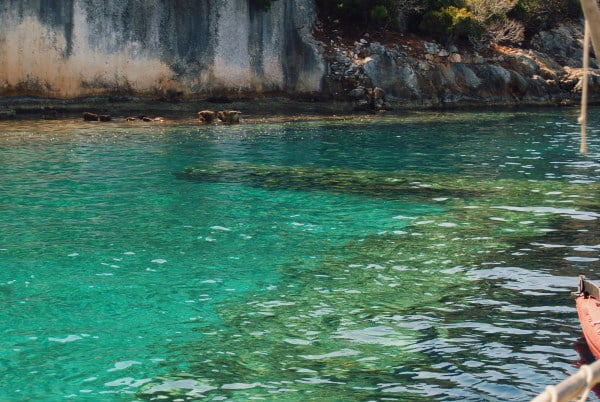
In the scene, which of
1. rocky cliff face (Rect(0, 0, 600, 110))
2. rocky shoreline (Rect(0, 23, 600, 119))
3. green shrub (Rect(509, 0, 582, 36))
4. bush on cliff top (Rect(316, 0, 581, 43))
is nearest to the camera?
rocky cliff face (Rect(0, 0, 600, 110))

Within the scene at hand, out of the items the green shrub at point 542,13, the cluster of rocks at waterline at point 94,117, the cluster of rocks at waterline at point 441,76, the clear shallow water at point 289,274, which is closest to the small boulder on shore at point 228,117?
the cluster of rocks at waterline at point 94,117

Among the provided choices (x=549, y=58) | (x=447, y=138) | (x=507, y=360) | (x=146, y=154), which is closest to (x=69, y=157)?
(x=146, y=154)

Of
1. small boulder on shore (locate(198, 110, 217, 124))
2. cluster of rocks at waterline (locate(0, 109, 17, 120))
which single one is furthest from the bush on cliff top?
cluster of rocks at waterline (locate(0, 109, 17, 120))

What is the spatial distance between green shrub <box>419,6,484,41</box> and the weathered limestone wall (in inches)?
258

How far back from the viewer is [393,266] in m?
13.1

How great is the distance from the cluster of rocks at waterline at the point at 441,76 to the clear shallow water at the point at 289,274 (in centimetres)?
1847

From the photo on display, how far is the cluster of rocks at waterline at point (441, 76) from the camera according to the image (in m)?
43.6

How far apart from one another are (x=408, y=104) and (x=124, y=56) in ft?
48.1

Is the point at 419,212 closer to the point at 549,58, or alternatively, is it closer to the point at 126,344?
the point at 126,344

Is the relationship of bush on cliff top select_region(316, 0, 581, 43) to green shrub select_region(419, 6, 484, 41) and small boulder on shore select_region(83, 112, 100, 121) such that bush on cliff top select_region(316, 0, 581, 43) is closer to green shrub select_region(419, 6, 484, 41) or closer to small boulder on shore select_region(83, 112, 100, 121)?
green shrub select_region(419, 6, 484, 41)

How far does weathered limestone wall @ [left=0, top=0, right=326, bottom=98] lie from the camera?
3606cm

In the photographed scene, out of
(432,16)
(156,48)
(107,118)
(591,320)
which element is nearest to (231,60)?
(156,48)

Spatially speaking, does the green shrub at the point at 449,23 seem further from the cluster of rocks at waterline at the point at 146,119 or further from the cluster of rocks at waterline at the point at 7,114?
the cluster of rocks at waterline at the point at 7,114

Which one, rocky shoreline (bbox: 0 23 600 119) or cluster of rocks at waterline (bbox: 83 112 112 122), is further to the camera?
rocky shoreline (bbox: 0 23 600 119)
